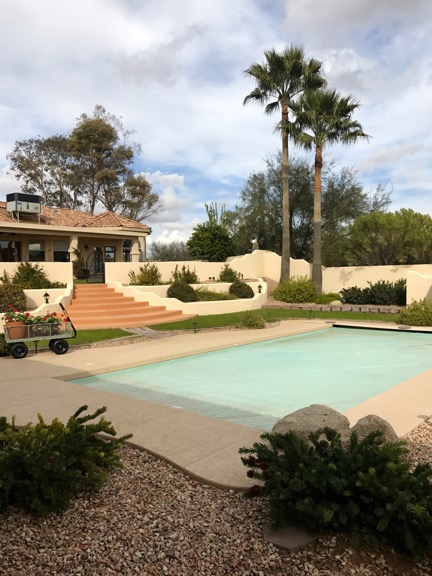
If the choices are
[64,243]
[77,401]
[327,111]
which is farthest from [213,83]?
[64,243]

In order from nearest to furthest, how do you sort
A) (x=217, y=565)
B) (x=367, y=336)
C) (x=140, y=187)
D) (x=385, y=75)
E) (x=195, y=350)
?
(x=217, y=565) < (x=195, y=350) < (x=385, y=75) < (x=367, y=336) < (x=140, y=187)

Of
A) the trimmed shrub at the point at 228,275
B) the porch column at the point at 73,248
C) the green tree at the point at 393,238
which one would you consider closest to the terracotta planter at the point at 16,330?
the trimmed shrub at the point at 228,275

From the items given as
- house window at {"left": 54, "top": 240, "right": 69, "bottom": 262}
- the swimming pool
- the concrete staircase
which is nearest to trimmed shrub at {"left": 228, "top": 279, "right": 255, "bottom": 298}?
the concrete staircase

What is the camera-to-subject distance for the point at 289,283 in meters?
24.2

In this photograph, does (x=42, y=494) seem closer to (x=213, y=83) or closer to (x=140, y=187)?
(x=213, y=83)

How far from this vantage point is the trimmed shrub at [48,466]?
10.7ft

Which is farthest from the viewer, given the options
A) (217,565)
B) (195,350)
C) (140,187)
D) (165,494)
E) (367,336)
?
(140,187)

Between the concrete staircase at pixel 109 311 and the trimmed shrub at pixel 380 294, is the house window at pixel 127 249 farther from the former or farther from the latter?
the trimmed shrub at pixel 380 294

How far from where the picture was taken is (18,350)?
1029cm

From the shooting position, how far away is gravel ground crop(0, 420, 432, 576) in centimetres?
272

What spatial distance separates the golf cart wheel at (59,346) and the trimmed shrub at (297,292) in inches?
582

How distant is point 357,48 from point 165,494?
1491 centimetres

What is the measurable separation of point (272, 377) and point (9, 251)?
19831mm

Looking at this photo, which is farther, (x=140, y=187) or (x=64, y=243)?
(x=140, y=187)
